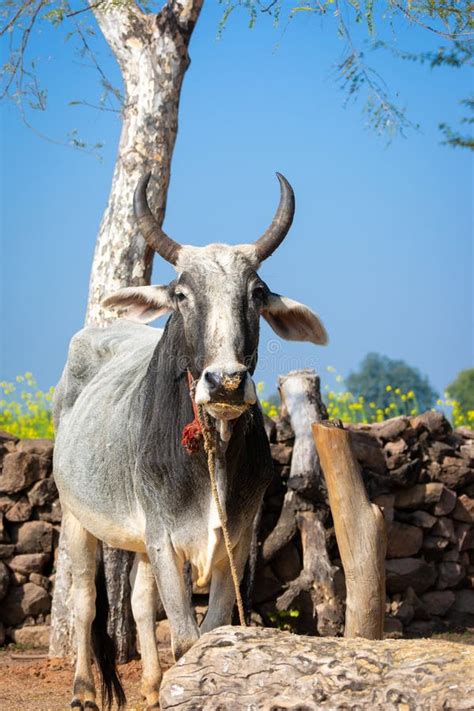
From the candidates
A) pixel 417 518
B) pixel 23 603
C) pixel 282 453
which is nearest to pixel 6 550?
pixel 23 603

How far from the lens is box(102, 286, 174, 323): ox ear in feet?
15.7

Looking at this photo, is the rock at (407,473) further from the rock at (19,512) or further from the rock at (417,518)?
the rock at (19,512)

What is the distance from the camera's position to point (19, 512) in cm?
800

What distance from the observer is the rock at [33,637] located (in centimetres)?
774

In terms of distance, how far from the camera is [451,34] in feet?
20.5


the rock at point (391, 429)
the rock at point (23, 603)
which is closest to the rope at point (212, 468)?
the rock at point (23, 603)

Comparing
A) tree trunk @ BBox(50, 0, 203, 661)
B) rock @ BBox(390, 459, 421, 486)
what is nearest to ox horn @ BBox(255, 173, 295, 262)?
tree trunk @ BBox(50, 0, 203, 661)

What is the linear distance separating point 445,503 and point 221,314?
4.73 m

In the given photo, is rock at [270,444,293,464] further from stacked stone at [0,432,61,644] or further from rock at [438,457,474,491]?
stacked stone at [0,432,61,644]

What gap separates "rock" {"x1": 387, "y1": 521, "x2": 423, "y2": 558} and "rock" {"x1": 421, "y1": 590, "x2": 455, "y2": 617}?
1.31 ft

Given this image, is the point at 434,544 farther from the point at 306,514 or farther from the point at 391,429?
the point at 306,514

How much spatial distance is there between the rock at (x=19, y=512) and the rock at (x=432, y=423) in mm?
3194

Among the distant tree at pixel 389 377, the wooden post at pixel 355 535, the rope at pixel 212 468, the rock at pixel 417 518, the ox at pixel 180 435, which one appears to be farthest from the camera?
the distant tree at pixel 389 377

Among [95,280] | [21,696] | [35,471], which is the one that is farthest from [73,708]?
[95,280]
